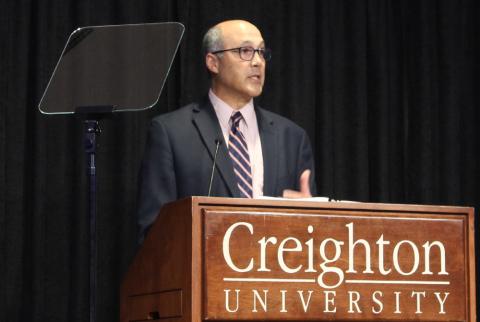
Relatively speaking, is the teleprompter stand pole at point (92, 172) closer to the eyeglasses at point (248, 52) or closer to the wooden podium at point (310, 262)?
the wooden podium at point (310, 262)

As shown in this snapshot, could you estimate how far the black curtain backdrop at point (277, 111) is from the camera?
13.5 ft

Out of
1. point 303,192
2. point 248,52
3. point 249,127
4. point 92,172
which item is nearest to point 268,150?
point 249,127

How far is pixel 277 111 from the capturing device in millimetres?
4590

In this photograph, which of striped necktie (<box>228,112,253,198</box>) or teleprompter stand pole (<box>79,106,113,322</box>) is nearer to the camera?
teleprompter stand pole (<box>79,106,113,322</box>)

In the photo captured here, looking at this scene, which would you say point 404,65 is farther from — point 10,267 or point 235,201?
point 235,201

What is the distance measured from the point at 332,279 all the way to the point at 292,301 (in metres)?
0.13

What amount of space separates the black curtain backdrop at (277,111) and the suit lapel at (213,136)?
0.70m

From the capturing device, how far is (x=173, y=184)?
11.5 feet

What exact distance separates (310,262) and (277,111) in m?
1.98

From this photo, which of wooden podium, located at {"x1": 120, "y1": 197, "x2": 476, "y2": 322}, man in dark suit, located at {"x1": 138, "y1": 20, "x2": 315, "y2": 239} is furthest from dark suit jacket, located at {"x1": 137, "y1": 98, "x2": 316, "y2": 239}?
wooden podium, located at {"x1": 120, "y1": 197, "x2": 476, "y2": 322}

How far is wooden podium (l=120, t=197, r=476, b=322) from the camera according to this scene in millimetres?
2609

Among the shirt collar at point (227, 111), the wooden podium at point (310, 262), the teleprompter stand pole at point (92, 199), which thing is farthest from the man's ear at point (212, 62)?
the wooden podium at point (310, 262)

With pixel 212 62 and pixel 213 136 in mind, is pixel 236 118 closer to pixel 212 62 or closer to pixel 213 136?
pixel 213 136

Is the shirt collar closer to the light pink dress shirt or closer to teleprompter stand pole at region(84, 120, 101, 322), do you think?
the light pink dress shirt
